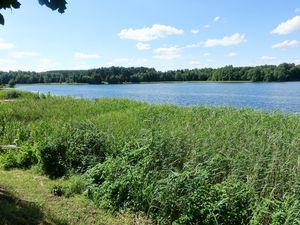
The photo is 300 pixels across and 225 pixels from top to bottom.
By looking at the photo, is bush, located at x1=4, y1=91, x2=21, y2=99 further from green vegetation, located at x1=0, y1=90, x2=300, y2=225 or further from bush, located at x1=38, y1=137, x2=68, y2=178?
bush, located at x1=38, y1=137, x2=68, y2=178

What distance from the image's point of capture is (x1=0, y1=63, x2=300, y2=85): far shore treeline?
88188mm

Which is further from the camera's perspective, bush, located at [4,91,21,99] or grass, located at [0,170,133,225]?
bush, located at [4,91,21,99]

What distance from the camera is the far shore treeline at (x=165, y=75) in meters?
88.2

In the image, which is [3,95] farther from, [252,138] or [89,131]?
[252,138]

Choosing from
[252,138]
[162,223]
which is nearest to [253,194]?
[162,223]

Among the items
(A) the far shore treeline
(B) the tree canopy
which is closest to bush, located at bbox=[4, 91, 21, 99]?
(B) the tree canopy

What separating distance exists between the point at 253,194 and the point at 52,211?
3.20m

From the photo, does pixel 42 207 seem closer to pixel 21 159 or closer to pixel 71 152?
pixel 71 152

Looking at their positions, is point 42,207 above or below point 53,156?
below

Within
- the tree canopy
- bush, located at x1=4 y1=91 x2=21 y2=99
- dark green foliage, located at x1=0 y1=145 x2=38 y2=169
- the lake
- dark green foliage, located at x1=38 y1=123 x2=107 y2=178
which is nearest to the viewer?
the tree canopy

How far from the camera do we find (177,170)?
6.67 m

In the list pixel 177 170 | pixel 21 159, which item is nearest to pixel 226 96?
pixel 21 159

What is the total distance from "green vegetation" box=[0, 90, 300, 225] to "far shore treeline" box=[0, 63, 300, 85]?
83.3 m

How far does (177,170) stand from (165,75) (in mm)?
103667
